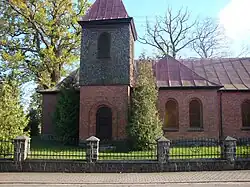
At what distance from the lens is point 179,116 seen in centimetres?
2130

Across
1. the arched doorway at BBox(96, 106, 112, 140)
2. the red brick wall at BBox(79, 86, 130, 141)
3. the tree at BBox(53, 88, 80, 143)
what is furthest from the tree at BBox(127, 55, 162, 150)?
the tree at BBox(53, 88, 80, 143)

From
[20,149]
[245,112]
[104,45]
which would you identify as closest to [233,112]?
[245,112]

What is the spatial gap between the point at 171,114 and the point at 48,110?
33.6 ft

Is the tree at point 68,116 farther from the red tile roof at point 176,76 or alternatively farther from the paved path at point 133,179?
the paved path at point 133,179

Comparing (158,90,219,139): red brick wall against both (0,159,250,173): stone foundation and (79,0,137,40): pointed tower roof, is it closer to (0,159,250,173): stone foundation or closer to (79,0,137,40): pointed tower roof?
(79,0,137,40): pointed tower roof

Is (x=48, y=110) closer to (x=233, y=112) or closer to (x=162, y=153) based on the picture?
(x=233, y=112)

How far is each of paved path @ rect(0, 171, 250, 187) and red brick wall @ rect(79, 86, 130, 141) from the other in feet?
24.0

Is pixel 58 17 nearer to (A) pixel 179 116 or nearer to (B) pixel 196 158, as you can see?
(A) pixel 179 116

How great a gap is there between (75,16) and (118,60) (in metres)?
11.4

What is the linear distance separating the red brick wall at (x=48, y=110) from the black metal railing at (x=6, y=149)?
1131 cm

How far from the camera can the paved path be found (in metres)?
10.2

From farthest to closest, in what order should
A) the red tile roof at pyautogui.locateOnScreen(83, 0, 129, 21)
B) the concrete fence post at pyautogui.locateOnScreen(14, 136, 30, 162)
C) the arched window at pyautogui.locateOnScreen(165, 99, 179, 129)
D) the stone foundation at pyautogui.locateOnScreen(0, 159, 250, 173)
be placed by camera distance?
the arched window at pyautogui.locateOnScreen(165, 99, 179, 129) → the red tile roof at pyautogui.locateOnScreen(83, 0, 129, 21) → the concrete fence post at pyautogui.locateOnScreen(14, 136, 30, 162) → the stone foundation at pyautogui.locateOnScreen(0, 159, 250, 173)

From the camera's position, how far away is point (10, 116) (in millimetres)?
14383

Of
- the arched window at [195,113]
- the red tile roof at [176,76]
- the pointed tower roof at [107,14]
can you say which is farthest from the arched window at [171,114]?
the pointed tower roof at [107,14]
